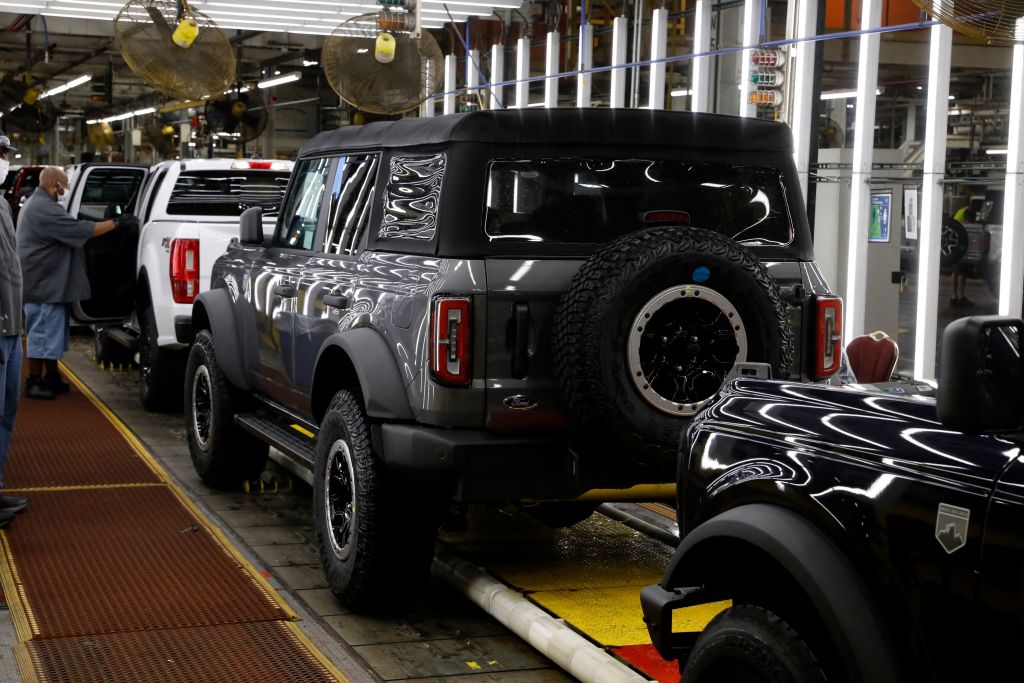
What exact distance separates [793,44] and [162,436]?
6000 mm

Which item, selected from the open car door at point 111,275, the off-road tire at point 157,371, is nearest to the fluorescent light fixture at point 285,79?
the open car door at point 111,275

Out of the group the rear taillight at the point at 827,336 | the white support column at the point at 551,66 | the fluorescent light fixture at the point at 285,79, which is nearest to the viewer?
the rear taillight at the point at 827,336

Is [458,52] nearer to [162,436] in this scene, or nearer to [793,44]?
[793,44]

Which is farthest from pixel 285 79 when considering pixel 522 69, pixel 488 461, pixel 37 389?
pixel 488 461

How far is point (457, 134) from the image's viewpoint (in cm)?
538

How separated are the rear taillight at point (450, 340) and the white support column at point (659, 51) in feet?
30.6

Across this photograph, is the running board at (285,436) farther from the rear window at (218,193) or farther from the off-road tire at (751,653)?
the rear window at (218,193)

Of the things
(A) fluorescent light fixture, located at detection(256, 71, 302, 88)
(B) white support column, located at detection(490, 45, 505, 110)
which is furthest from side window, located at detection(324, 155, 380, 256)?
(A) fluorescent light fixture, located at detection(256, 71, 302, 88)

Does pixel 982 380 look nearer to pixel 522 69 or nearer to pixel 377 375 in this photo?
pixel 377 375

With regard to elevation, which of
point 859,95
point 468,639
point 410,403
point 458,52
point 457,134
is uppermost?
point 458,52

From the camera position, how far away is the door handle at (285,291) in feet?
21.8

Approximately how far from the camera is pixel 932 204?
10586mm

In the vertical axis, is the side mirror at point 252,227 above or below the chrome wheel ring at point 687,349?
above

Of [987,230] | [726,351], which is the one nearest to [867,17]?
[987,230]
